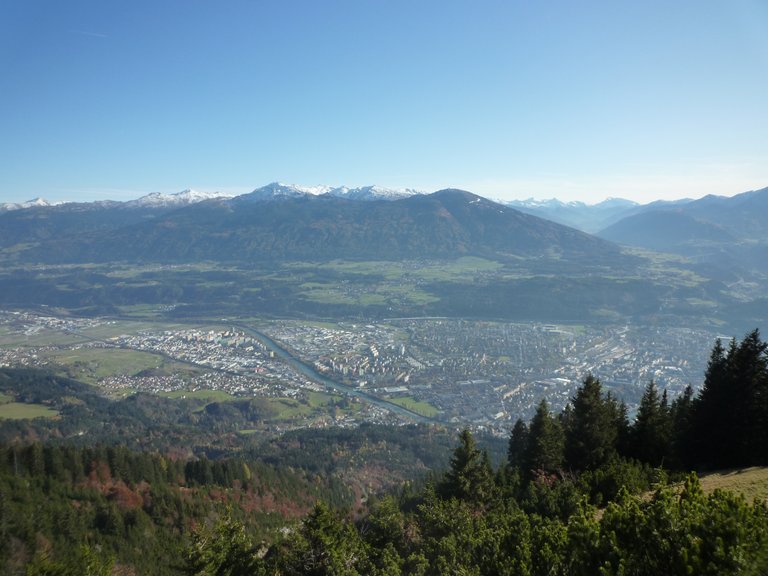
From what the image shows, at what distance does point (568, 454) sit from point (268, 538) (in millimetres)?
27090

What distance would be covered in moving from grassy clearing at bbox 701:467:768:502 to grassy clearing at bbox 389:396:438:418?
77.6 metres

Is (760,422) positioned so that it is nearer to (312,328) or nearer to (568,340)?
(568,340)

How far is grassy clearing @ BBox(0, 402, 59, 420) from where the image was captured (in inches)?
3600

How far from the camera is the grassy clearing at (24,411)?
9144 centimetres

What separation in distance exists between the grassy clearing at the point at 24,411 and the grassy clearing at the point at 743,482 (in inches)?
4340

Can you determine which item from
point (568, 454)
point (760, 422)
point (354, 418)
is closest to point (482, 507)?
point (568, 454)

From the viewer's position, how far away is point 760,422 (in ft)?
72.3

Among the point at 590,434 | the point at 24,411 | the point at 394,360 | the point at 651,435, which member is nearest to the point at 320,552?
the point at 590,434

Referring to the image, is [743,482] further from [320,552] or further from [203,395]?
[203,395]

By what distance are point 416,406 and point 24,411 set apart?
8121 centimetres

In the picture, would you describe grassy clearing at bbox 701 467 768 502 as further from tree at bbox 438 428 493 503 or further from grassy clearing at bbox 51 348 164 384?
grassy clearing at bbox 51 348 164 384

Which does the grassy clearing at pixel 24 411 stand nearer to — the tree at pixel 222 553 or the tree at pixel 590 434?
the tree at pixel 222 553

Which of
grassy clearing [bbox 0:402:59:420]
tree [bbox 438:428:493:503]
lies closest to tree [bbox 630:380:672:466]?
tree [bbox 438:428:493:503]

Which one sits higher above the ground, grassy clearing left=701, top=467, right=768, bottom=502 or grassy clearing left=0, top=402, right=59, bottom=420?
grassy clearing left=701, top=467, right=768, bottom=502
